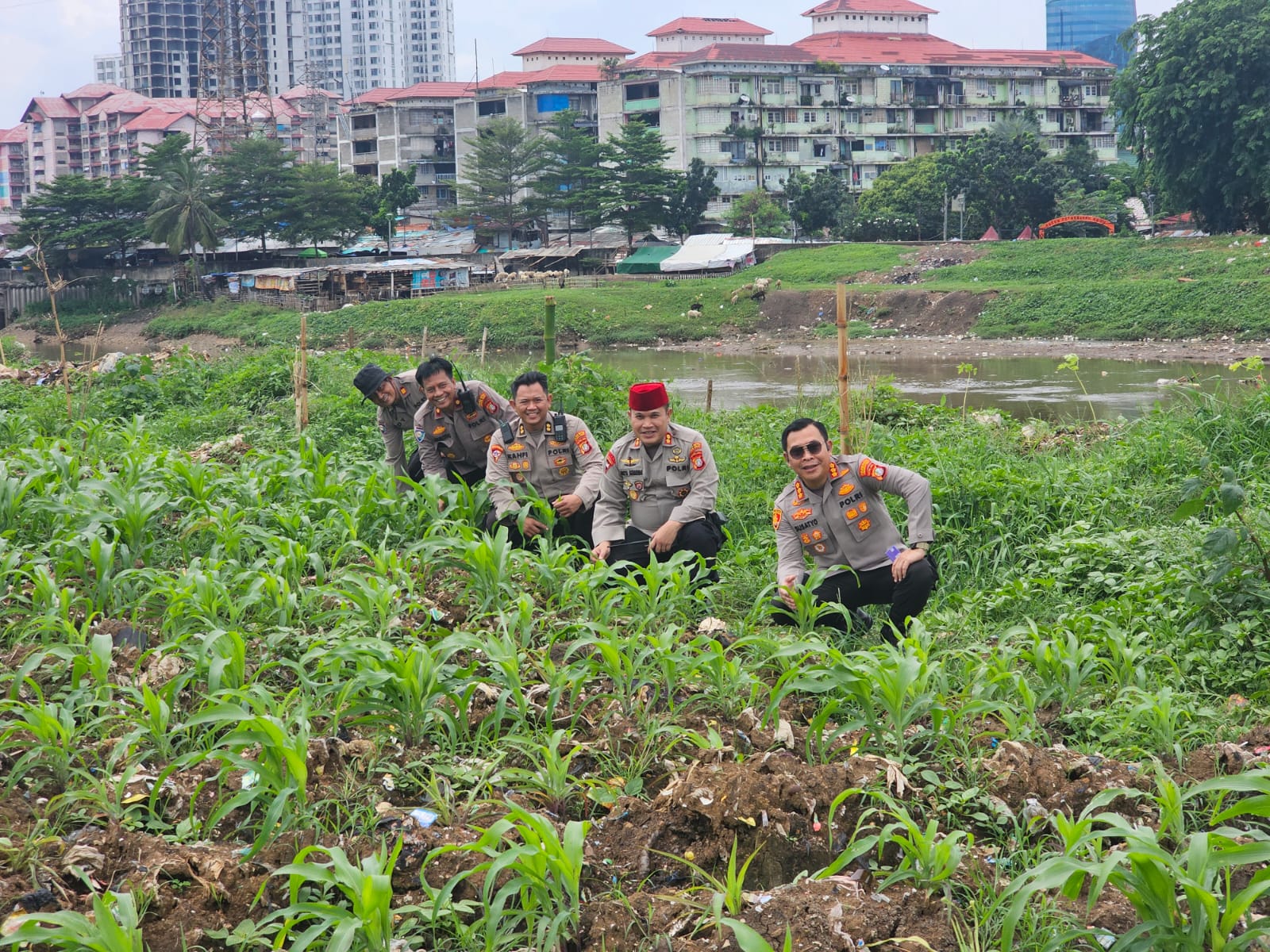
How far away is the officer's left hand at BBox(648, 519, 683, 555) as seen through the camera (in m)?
6.04

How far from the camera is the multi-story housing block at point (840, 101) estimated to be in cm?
5731

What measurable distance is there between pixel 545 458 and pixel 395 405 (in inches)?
54.8

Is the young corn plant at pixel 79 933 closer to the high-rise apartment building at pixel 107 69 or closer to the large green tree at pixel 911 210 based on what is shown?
the large green tree at pixel 911 210

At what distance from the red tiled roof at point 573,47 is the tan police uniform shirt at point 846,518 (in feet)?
213

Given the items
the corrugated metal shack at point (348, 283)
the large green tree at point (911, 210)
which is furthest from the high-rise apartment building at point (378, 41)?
the large green tree at point (911, 210)

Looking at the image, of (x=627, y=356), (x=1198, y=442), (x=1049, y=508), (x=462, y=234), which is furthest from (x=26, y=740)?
(x=462, y=234)

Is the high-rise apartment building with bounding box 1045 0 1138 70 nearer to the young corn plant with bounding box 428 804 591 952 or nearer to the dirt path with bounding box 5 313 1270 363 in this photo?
the dirt path with bounding box 5 313 1270 363

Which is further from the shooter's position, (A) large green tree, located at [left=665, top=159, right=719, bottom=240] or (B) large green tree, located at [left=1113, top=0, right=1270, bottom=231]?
(A) large green tree, located at [left=665, top=159, right=719, bottom=240]

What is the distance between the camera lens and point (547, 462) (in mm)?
6832

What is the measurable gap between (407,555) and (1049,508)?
155 inches

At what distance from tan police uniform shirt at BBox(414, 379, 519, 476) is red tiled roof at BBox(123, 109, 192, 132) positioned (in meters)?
75.6

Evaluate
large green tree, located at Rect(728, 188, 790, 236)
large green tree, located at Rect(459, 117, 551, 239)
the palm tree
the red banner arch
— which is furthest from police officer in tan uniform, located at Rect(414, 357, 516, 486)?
large green tree, located at Rect(459, 117, 551, 239)

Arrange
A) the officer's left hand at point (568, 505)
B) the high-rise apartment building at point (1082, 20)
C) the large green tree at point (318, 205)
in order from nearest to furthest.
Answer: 1. the officer's left hand at point (568, 505)
2. the large green tree at point (318, 205)
3. the high-rise apartment building at point (1082, 20)

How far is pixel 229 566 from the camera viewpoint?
5422 millimetres
